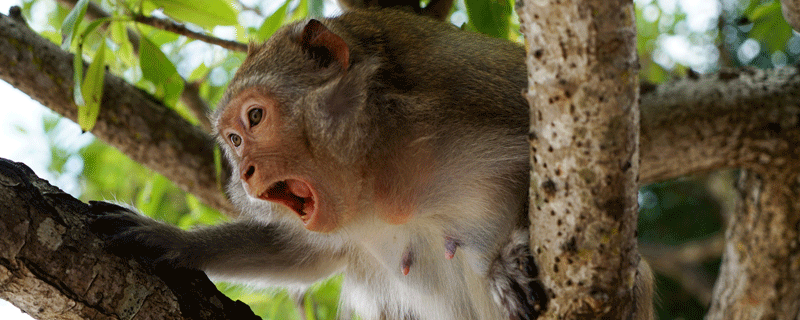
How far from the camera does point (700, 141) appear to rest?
423cm

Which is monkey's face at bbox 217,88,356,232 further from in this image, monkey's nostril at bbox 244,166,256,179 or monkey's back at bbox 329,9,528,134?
monkey's back at bbox 329,9,528,134

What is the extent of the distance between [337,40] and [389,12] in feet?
2.12

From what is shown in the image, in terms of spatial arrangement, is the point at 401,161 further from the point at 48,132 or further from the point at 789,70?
the point at 48,132

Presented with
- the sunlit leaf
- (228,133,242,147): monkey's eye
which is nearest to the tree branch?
the sunlit leaf

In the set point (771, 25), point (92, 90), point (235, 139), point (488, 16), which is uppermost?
point (771, 25)

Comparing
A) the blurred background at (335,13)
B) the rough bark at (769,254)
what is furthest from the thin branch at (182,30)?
the rough bark at (769,254)

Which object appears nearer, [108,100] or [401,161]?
[401,161]

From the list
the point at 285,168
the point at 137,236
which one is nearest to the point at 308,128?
the point at 285,168

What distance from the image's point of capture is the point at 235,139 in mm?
3041

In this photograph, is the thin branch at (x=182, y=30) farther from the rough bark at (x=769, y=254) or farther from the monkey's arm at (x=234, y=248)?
the rough bark at (x=769, y=254)

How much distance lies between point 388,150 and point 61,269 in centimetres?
139

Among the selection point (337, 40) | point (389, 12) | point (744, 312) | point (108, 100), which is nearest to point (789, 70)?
point (744, 312)

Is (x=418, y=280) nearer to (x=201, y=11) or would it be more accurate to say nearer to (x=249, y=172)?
(x=249, y=172)

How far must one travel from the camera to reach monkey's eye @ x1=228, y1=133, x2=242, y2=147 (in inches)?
118
